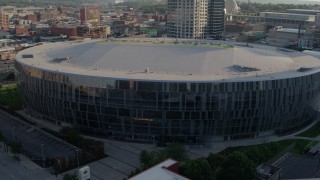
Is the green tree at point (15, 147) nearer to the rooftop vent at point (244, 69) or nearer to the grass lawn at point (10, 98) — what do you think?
the grass lawn at point (10, 98)

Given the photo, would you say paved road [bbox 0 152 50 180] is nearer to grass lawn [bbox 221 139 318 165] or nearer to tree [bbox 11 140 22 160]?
tree [bbox 11 140 22 160]

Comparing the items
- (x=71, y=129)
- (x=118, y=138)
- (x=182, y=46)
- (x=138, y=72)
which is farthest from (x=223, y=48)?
(x=71, y=129)

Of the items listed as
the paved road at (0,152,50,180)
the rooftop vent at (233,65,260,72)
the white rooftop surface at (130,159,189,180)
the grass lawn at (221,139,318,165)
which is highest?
the rooftop vent at (233,65,260,72)

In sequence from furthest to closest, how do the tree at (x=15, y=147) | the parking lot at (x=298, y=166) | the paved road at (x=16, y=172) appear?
the tree at (x=15, y=147), the paved road at (x=16, y=172), the parking lot at (x=298, y=166)

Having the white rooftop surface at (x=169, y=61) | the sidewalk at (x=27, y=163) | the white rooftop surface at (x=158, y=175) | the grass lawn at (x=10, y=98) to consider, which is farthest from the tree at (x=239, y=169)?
the grass lawn at (x=10, y=98)

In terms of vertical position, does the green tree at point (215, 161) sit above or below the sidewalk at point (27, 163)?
above

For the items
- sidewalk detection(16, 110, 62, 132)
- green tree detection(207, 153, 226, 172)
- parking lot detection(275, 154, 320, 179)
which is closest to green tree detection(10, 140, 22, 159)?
sidewalk detection(16, 110, 62, 132)

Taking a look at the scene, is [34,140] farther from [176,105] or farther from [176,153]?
[176,153]
